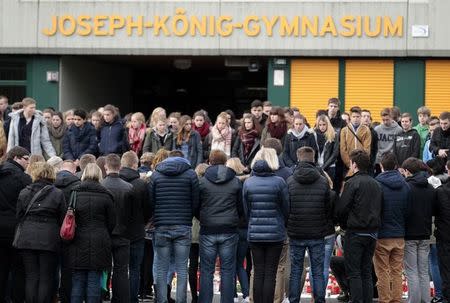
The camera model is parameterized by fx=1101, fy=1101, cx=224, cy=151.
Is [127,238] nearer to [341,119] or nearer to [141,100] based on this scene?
[341,119]

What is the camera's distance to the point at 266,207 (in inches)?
570

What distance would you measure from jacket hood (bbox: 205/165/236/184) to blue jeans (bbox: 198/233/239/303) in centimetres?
75

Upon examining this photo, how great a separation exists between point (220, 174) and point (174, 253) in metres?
1.25

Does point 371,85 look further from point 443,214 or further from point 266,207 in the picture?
point 266,207

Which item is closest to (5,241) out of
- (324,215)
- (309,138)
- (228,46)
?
(324,215)

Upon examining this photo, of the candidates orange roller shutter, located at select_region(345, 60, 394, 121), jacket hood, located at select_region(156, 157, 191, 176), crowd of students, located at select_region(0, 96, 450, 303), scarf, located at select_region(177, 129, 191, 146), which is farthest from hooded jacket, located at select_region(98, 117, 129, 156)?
orange roller shutter, located at select_region(345, 60, 394, 121)

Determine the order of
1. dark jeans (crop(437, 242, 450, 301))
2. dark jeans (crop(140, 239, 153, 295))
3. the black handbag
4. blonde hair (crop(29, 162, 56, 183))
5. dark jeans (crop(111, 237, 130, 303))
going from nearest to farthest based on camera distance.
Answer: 1. the black handbag
2. blonde hair (crop(29, 162, 56, 183))
3. dark jeans (crop(111, 237, 130, 303))
4. dark jeans (crop(437, 242, 450, 301))
5. dark jeans (crop(140, 239, 153, 295))

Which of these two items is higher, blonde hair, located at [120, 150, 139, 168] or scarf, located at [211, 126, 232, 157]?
scarf, located at [211, 126, 232, 157]

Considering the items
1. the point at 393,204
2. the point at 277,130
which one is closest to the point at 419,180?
the point at 393,204

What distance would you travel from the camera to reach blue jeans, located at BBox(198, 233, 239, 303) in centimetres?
1480

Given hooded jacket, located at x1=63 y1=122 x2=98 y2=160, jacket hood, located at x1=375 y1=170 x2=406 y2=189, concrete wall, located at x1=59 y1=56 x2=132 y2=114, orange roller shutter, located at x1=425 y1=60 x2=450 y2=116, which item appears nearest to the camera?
jacket hood, located at x1=375 y1=170 x2=406 y2=189

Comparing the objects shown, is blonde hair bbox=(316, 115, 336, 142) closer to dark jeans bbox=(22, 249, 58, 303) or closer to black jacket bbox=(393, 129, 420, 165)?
black jacket bbox=(393, 129, 420, 165)

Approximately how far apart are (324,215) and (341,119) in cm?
564

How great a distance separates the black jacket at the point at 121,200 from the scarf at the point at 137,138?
5822 mm
